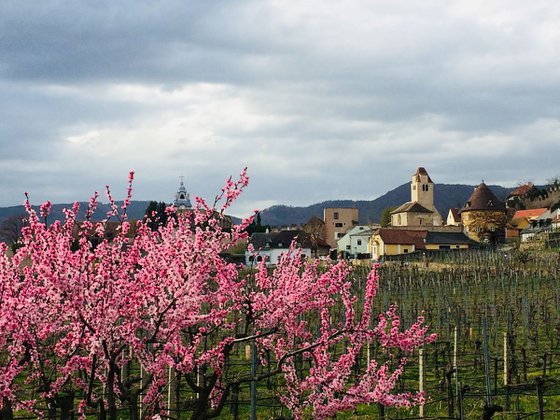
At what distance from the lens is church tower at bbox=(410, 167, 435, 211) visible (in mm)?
108438

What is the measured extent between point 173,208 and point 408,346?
11.9 feet

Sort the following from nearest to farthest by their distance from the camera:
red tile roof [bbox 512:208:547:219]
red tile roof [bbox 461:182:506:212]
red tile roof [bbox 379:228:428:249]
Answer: red tile roof [bbox 379:228:428:249] → red tile roof [bbox 461:182:506:212] → red tile roof [bbox 512:208:547:219]

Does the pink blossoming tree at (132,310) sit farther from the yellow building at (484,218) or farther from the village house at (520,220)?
the village house at (520,220)

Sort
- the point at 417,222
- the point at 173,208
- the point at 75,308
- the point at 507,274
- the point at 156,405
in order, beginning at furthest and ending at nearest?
the point at 417,222 < the point at 507,274 < the point at 173,208 < the point at 156,405 < the point at 75,308

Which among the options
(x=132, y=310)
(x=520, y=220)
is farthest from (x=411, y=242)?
(x=132, y=310)

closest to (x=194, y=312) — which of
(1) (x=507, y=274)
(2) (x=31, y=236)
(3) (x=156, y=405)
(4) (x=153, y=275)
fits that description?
(4) (x=153, y=275)

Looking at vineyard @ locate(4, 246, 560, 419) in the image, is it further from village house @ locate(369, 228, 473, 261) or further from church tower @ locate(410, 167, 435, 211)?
church tower @ locate(410, 167, 435, 211)

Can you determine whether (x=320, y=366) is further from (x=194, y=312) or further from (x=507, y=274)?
(x=507, y=274)

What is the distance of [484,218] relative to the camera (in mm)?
87375

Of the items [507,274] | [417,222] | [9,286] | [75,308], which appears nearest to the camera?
[75,308]

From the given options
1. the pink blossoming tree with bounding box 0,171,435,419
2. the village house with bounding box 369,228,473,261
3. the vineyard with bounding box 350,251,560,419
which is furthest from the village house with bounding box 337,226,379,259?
the pink blossoming tree with bounding box 0,171,435,419

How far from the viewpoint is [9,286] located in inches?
327

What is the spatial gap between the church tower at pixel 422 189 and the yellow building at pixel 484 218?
1694cm

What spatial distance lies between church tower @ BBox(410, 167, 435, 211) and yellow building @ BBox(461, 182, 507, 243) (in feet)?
55.6
